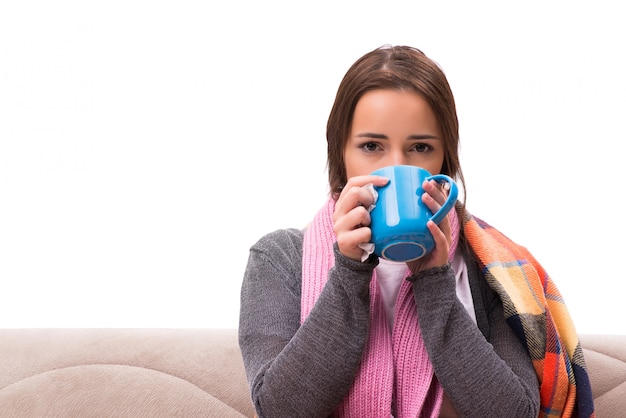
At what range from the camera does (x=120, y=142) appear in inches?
80.0

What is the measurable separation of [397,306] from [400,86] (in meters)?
0.36

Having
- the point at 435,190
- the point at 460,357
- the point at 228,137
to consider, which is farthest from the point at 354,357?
the point at 228,137

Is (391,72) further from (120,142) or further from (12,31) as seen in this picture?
(12,31)

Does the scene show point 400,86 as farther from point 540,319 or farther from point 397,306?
point 540,319

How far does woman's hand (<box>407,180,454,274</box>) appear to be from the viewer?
105 centimetres

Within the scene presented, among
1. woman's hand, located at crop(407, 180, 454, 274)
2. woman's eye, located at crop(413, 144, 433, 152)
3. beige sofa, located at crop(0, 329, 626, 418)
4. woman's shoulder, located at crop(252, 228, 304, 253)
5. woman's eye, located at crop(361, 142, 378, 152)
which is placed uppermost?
woman's eye, located at crop(361, 142, 378, 152)

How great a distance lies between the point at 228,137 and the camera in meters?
2.05

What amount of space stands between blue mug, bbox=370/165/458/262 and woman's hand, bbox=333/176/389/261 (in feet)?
0.03

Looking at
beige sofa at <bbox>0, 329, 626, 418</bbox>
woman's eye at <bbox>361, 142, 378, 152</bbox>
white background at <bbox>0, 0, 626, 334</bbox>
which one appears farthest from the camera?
white background at <bbox>0, 0, 626, 334</bbox>

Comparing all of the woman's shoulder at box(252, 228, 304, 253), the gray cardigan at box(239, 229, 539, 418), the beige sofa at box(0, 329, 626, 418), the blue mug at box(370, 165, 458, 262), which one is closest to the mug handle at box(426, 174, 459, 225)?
the blue mug at box(370, 165, 458, 262)

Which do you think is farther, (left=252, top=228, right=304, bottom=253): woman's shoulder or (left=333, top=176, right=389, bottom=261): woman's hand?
(left=252, top=228, right=304, bottom=253): woman's shoulder

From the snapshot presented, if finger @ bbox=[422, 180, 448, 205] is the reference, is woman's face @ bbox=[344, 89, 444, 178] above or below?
above

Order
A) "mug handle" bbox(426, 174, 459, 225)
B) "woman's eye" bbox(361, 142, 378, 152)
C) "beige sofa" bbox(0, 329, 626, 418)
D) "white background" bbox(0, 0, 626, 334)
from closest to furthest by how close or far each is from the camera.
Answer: "mug handle" bbox(426, 174, 459, 225)
"woman's eye" bbox(361, 142, 378, 152)
"beige sofa" bbox(0, 329, 626, 418)
"white background" bbox(0, 0, 626, 334)

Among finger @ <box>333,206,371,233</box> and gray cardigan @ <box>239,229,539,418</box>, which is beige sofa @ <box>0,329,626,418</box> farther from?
finger @ <box>333,206,371,233</box>
